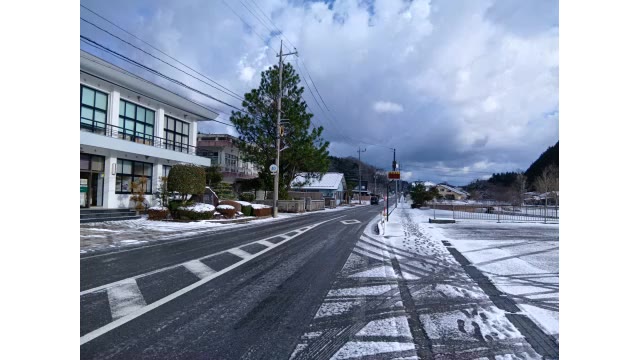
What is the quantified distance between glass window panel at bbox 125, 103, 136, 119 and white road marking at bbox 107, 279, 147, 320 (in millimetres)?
19028

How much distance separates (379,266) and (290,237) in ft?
18.2

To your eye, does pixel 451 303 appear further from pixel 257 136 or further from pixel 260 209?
pixel 257 136

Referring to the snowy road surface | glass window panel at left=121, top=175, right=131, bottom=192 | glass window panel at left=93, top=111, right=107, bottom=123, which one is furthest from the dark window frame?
the snowy road surface

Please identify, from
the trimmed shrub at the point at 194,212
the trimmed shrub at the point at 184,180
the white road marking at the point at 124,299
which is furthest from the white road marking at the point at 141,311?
the trimmed shrub at the point at 184,180

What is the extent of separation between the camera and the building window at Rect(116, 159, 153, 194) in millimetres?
20453

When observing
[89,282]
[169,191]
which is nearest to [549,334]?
[89,282]

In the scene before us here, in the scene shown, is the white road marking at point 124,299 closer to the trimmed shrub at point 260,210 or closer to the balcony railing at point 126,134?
the balcony railing at point 126,134

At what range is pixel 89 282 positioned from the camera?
5.69 meters

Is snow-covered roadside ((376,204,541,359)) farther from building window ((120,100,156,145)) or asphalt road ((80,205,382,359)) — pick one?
building window ((120,100,156,145))

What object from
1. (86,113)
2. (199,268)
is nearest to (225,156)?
(86,113)

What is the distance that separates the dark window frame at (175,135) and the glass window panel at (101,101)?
4796 millimetres

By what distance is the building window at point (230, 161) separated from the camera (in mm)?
43625
